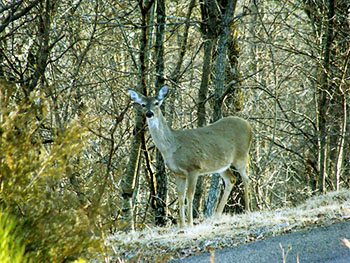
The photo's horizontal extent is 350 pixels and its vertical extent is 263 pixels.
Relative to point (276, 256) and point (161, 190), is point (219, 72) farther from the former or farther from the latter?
point (276, 256)

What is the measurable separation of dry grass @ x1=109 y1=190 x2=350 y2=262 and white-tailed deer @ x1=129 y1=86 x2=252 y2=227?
1.25 meters

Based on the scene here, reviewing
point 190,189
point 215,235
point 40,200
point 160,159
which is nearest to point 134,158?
point 160,159

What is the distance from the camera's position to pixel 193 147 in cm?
1060

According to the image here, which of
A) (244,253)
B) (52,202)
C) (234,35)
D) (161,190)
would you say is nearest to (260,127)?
(234,35)

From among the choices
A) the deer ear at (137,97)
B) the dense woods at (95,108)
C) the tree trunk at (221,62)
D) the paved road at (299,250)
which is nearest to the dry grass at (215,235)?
the paved road at (299,250)

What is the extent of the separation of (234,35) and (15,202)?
10.0 m

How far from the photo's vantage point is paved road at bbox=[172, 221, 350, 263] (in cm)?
670

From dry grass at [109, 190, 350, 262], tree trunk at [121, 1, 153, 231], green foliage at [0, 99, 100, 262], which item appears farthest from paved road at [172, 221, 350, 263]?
tree trunk at [121, 1, 153, 231]

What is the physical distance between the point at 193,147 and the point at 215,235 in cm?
280

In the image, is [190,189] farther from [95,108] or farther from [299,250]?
[95,108]

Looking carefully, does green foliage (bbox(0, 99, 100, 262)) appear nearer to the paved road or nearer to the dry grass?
the dry grass

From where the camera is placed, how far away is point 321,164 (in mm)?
13594

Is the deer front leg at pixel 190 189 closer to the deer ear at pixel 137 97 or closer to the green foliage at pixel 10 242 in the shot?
the deer ear at pixel 137 97

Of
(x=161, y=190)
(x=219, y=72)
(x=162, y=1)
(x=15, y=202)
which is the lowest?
(x=161, y=190)
